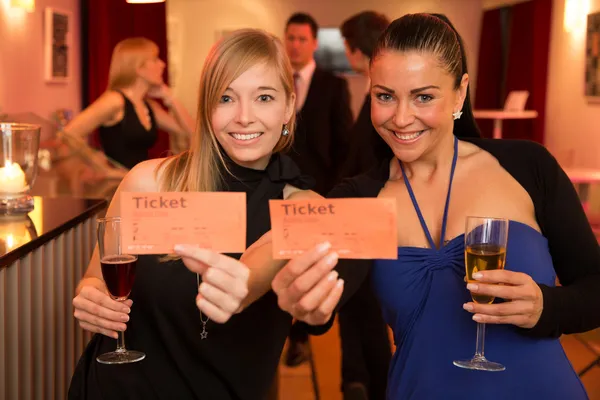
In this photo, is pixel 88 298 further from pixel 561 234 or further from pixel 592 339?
pixel 592 339

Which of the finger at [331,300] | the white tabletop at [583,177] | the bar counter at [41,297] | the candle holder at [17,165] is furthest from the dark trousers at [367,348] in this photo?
the white tabletop at [583,177]

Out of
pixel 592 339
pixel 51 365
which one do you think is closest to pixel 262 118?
pixel 51 365

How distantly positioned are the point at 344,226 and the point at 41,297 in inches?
51.1

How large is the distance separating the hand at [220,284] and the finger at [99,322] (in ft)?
1.01

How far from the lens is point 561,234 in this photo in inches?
69.4

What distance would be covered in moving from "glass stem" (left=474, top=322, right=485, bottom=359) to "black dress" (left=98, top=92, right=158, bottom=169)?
3601 millimetres

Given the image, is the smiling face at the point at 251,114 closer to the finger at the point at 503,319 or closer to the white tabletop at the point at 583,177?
the finger at the point at 503,319

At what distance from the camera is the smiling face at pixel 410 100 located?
67.3 inches

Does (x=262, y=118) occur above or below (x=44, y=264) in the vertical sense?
above

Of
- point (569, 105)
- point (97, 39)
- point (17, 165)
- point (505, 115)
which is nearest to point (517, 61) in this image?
point (505, 115)

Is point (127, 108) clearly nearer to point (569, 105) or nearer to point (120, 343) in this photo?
point (120, 343)

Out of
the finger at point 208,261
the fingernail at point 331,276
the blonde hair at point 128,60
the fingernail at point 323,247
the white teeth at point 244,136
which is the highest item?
the blonde hair at point 128,60

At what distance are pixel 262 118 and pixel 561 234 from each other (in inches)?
28.3

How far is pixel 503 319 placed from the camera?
1.55m
